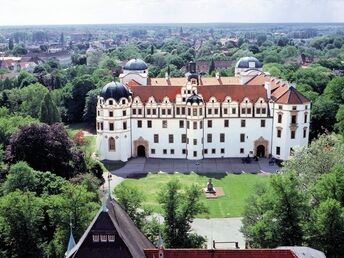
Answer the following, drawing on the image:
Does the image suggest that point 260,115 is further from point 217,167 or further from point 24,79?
point 24,79

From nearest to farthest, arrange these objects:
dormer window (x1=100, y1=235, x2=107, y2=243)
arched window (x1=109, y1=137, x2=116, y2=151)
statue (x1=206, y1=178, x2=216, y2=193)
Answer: dormer window (x1=100, y1=235, x2=107, y2=243) → statue (x1=206, y1=178, x2=216, y2=193) → arched window (x1=109, y1=137, x2=116, y2=151)

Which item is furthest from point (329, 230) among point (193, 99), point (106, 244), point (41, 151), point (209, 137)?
point (209, 137)

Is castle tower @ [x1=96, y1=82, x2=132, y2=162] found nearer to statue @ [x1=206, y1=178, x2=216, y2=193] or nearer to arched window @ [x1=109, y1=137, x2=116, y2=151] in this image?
arched window @ [x1=109, y1=137, x2=116, y2=151]

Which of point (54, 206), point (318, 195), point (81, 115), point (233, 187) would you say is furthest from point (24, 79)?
point (318, 195)

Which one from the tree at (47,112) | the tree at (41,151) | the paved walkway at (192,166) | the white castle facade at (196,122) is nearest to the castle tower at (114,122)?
the white castle facade at (196,122)

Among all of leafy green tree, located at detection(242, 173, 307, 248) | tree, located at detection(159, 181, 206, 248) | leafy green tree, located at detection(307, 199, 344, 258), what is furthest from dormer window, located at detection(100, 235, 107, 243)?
leafy green tree, located at detection(307, 199, 344, 258)

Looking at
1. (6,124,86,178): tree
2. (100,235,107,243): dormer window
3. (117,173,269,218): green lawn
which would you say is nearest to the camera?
(100,235,107,243): dormer window
